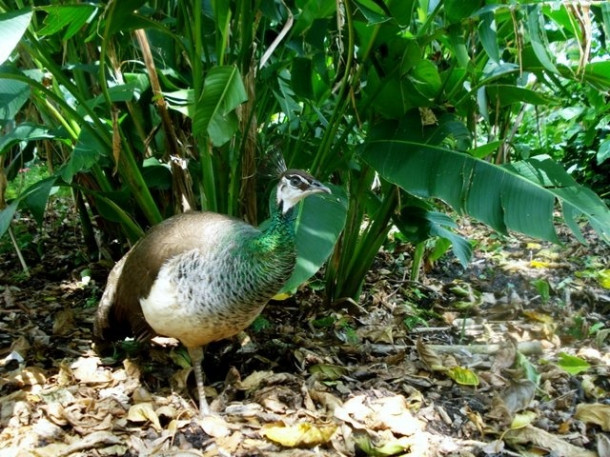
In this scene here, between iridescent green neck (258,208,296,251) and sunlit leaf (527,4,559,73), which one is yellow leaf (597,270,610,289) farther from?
iridescent green neck (258,208,296,251)

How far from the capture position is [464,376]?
2.87 meters

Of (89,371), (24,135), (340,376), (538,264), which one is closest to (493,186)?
(340,376)

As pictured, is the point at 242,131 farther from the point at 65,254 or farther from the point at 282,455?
the point at 65,254

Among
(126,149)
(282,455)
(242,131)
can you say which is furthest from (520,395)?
(126,149)

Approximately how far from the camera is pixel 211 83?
253 cm

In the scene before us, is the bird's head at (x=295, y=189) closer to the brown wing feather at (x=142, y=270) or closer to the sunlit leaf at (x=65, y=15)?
the brown wing feather at (x=142, y=270)

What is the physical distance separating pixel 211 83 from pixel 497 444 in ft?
6.06

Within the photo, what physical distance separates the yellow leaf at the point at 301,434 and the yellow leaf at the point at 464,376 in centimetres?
77

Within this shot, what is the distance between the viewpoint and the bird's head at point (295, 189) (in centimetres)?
251

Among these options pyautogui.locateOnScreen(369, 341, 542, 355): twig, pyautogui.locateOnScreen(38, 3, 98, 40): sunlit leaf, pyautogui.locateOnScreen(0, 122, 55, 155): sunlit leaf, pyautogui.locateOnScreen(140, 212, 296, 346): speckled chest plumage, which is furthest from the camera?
pyautogui.locateOnScreen(369, 341, 542, 355): twig

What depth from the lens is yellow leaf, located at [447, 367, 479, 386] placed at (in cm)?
284

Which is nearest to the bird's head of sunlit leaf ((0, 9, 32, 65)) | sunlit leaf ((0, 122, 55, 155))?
sunlit leaf ((0, 9, 32, 65))

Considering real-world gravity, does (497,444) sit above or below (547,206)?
below

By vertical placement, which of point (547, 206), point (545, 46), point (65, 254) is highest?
point (545, 46)
